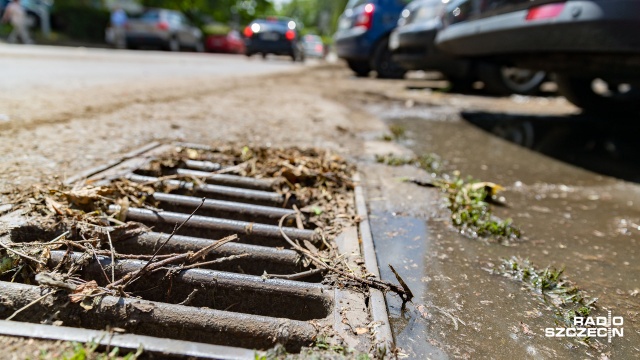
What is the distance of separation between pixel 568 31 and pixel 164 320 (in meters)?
2.90

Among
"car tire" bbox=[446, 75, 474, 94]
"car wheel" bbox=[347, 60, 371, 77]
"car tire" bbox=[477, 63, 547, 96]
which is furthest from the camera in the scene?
"car wheel" bbox=[347, 60, 371, 77]

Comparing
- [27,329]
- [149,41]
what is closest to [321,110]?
[27,329]

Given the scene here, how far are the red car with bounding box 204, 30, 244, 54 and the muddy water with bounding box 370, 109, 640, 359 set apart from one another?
883 inches

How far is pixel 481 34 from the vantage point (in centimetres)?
379

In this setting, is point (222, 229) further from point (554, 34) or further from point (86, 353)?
point (554, 34)

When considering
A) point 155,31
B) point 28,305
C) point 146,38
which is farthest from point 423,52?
point 146,38

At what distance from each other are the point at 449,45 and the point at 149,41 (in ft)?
53.2

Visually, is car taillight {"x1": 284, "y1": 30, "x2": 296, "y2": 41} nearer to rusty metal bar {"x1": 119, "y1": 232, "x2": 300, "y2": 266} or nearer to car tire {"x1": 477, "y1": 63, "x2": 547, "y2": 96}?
car tire {"x1": 477, "y1": 63, "x2": 547, "y2": 96}

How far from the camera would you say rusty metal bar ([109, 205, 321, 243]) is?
1.69 m

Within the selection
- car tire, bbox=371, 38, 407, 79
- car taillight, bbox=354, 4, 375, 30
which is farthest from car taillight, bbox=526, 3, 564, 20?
car tire, bbox=371, 38, 407, 79

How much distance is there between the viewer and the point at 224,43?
23.6 m

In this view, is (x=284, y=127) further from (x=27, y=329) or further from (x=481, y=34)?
(x=27, y=329)

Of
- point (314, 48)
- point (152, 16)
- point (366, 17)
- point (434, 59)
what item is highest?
point (152, 16)

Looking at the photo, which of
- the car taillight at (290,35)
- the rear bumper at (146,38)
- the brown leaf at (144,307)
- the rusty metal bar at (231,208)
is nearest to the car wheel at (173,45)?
the rear bumper at (146,38)
